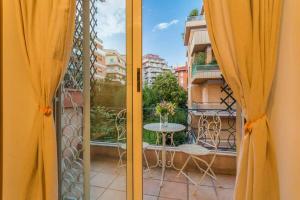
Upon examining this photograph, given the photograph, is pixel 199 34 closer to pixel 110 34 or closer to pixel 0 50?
pixel 110 34

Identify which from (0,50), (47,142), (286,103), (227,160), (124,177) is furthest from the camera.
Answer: (227,160)

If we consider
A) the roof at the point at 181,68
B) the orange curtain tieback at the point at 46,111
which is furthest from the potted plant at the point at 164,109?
the orange curtain tieback at the point at 46,111

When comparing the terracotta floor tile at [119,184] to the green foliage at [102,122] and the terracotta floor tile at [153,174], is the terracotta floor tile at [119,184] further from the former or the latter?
the terracotta floor tile at [153,174]

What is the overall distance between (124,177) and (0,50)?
1287 mm

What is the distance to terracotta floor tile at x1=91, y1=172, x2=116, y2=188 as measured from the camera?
5.59 feet

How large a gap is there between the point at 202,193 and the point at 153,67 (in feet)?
4.59

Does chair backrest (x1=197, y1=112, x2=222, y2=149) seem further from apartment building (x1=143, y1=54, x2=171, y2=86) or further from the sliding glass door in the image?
the sliding glass door

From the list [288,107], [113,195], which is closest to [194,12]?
[288,107]

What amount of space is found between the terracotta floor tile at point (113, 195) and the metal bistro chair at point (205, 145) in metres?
0.90

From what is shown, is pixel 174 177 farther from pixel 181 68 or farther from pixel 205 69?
pixel 205 69

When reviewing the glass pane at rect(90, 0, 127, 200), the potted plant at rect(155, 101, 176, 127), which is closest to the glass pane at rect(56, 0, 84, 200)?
the glass pane at rect(90, 0, 127, 200)

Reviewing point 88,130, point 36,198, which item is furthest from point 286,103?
point 36,198

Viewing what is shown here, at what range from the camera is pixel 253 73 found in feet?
3.69

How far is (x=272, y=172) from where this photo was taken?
1.14 metres
